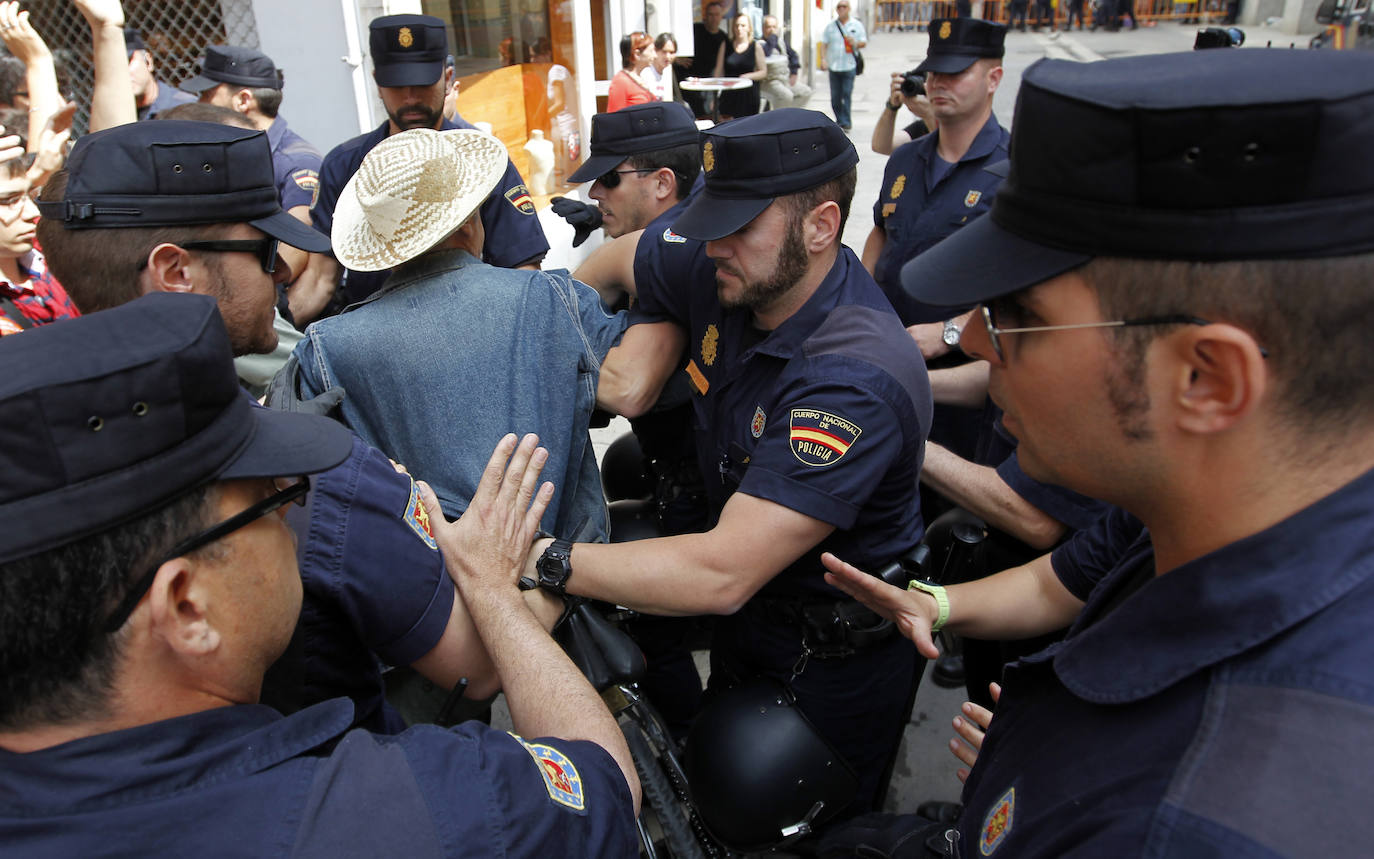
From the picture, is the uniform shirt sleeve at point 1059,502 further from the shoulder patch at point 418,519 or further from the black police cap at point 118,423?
the black police cap at point 118,423

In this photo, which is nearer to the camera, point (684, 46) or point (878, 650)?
point (878, 650)

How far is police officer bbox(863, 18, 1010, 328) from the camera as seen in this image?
396 cm

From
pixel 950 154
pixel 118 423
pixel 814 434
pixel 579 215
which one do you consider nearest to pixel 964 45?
pixel 950 154

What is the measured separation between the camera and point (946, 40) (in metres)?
4.19

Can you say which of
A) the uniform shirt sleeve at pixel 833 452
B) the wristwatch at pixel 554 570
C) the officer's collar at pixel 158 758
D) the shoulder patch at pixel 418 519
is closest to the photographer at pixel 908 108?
the uniform shirt sleeve at pixel 833 452

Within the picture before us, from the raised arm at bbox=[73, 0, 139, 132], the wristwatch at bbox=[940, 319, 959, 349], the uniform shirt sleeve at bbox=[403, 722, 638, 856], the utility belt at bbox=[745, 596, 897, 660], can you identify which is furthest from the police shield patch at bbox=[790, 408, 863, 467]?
the raised arm at bbox=[73, 0, 139, 132]

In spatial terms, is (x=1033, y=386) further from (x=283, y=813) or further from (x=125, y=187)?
(x=125, y=187)

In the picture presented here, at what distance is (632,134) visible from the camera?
11.3ft

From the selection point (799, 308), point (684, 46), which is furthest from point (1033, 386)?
point (684, 46)

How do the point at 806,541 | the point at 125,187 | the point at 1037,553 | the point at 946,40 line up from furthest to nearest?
1. the point at 946,40
2. the point at 1037,553
3. the point at 806,541
4. the point at 125,187

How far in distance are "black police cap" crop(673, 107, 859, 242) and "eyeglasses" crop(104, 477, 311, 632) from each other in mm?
1308

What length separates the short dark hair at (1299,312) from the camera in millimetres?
874

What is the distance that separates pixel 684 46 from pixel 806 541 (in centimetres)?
1252

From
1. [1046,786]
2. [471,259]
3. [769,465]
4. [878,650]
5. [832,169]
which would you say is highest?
[832,169]
